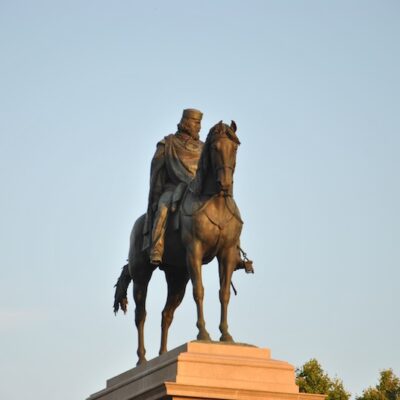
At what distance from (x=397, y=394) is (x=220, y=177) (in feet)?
95.4

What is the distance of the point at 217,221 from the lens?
1021 inches

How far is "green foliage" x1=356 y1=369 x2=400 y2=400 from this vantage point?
52544 millimetres

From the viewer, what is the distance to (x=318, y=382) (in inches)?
2044

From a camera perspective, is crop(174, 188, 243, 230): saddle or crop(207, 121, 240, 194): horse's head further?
crop(174, 188, 243, 230): saddle

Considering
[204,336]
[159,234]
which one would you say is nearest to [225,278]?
[204,336]

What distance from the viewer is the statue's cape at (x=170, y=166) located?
2750 centimetres

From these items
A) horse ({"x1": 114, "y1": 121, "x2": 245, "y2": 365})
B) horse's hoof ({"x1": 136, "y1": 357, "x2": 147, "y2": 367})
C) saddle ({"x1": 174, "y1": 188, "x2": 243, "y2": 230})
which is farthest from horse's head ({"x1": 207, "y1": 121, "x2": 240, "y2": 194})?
horse's hoof ({"x1": 136, "y1": 357, "x2": 147, "y2": 367})

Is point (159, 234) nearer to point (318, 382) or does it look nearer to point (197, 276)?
point (197, 276)

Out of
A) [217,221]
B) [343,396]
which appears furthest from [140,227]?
[343,396]

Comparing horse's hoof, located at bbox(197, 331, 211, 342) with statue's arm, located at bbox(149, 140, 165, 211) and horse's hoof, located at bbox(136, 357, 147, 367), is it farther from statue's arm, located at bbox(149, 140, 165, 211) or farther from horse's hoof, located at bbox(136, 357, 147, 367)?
statue's arm, located at bbox(149, 140, 165, 211)

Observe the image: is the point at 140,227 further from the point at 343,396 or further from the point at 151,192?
the point at 343,396

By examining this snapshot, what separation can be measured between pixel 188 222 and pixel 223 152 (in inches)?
59.0

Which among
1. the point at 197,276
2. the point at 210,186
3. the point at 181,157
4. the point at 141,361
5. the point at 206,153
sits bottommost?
the point at 141,361

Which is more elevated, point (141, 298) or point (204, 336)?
point (141, 298)
